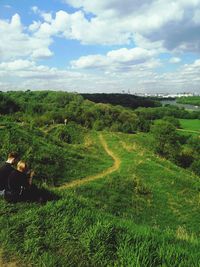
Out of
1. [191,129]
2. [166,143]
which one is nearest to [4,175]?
[166,143]

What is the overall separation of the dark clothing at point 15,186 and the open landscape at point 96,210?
0.69ft

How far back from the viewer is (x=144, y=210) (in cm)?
1778

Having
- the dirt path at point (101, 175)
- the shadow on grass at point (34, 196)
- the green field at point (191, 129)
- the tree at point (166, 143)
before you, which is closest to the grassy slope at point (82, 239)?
the shadow on grass at point (34, 196)

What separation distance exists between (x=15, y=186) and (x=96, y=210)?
207cm

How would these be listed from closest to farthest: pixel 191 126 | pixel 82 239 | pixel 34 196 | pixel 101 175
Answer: pixel 82 239, pixel 34 196, pixel 101 175, pixel 191 126

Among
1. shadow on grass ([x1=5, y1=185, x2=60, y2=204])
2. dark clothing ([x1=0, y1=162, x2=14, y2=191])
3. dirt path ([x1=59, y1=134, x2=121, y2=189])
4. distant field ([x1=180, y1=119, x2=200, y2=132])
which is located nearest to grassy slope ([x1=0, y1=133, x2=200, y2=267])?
shadow on grass ([x1=5, y1=185, x2=60, y2=204])

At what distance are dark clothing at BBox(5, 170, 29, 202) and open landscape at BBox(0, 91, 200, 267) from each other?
8.3 inches

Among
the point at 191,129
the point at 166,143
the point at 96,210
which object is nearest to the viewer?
the point at 96,210

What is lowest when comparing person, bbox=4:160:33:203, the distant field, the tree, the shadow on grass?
the distant field

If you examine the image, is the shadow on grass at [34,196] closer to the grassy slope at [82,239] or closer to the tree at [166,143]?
the grassy slope at [82,239]

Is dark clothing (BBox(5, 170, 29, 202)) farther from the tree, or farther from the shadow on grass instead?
the tree

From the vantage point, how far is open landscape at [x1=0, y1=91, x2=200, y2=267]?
6.07 meters

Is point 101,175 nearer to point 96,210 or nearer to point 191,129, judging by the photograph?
point 96,210

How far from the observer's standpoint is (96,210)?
8484 millimetres
